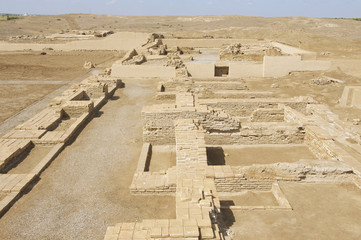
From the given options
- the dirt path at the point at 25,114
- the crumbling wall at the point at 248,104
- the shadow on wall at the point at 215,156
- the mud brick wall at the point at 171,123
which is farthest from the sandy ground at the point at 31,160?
the crumbling wall at the point at 248,104

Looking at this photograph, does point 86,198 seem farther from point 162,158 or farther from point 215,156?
point 215,156

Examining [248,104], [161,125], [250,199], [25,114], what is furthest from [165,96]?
[250,199]

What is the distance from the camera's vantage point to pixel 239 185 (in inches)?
269

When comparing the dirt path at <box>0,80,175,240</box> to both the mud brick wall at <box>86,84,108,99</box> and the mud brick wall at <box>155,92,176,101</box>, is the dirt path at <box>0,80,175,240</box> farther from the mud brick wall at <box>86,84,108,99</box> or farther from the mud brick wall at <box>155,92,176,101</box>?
the mud brick wall at <box>86,84,108,99</box>

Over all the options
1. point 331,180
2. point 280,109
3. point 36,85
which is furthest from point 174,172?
point 36,85

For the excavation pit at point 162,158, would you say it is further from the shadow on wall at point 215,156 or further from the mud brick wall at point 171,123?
the shadow on wall at point 215,156

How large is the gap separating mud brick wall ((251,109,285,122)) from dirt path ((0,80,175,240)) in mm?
5001

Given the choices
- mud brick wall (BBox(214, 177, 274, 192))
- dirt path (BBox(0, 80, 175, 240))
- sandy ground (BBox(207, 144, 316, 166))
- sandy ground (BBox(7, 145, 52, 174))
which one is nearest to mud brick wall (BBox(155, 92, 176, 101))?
dirt path (BBox(0, 80, 175, 240))

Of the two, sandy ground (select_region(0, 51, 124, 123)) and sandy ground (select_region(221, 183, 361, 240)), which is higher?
sandy ground (select_region(0, 51, 124, 123))

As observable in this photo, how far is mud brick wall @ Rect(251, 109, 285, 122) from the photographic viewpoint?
11.0 m

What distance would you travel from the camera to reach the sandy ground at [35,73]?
14.5m

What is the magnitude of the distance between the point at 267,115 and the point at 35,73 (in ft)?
61.5

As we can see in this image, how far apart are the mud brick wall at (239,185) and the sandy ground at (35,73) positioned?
10481 millimetres

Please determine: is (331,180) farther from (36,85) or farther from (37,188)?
(36,85)
